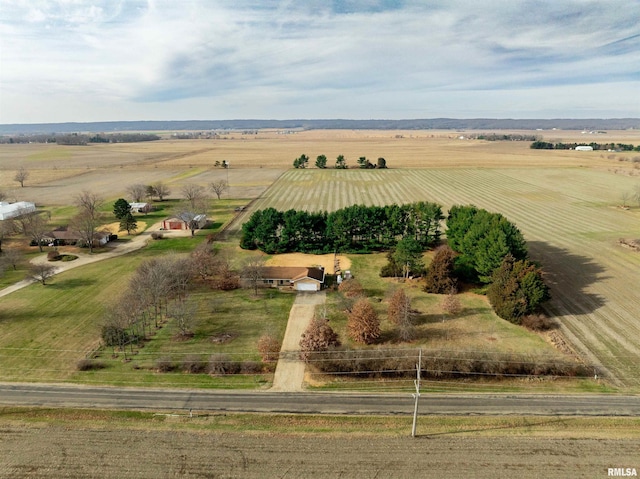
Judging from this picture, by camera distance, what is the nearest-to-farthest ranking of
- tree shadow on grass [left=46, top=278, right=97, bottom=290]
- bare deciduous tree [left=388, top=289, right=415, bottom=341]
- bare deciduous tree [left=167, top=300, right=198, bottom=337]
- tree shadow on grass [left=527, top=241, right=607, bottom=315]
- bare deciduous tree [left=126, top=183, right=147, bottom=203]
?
bare deciduous tree [left=388, top=289, right=415, bottom=341]
bare deciduous tree [left=167, top=300, right=198, bottom=337]
tree shadow on grass [left=527, top=241, right=607, bottom=315]
tree shadow on grass [left=46, top=278, right=97, bottom=290]
bare deciduous tree [left=126, top=183, right=147, bottom=203]

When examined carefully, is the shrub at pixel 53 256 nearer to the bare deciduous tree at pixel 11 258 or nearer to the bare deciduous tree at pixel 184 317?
the bare deciduous tree at pixel 11 258

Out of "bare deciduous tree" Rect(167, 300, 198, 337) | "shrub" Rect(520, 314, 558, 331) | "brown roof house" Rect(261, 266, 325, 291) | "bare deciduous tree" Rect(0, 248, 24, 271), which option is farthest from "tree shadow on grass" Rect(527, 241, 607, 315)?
"bare deciduous tree" Rect(0, 248, 24, 271)

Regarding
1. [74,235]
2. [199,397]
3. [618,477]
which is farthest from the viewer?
[74,235]

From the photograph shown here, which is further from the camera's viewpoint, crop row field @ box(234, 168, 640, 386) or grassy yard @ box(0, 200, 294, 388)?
crop row field @ box(234, 168, 640, 386)

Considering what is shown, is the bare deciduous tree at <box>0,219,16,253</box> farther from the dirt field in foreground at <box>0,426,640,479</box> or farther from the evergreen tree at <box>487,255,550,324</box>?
the evergreen tree at <box>487,255,550,324</box>

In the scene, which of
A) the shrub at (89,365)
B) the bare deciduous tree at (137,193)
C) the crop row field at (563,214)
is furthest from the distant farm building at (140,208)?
the shrub at (89,365)

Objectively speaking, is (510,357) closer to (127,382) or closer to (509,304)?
(509,304)

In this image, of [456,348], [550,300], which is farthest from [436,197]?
[456,348]

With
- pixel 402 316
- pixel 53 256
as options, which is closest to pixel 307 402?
pixel 402 316
